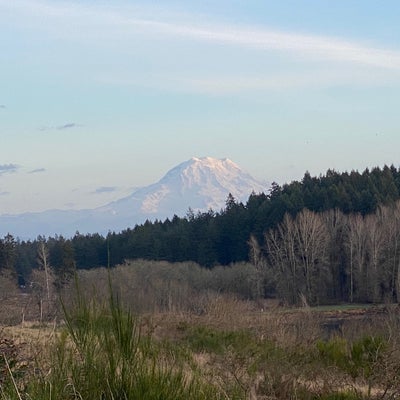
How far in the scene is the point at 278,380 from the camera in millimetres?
12922

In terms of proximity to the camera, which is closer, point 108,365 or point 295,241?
point 108,365

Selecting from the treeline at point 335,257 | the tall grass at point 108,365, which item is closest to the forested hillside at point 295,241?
the treeline at point 335,257

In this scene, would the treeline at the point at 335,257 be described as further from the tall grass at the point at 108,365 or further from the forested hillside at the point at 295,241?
the tall grass at the point at 108,365

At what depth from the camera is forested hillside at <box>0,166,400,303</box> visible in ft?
245

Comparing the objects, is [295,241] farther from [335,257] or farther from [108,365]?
[108,365]

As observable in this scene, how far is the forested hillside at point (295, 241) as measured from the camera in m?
74.6

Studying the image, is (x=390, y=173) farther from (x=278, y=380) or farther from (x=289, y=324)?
(x=278, y=380)

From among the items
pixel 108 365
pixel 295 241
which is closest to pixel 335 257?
pixel 295 241

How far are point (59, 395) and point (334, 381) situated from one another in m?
10.1

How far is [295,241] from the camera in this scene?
264 ft

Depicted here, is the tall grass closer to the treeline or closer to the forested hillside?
the forested hillside

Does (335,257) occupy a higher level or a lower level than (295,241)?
lower

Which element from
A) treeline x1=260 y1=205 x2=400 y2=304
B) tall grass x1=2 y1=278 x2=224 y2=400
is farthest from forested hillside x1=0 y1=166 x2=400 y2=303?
tall grass x1=2 y1=278 x2=224 y2=400

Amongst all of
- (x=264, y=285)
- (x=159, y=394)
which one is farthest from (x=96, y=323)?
(x=264, y=285)
